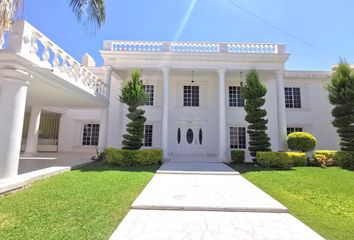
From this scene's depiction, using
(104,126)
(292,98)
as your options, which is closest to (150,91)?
(104,126)

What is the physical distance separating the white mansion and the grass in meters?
5.27

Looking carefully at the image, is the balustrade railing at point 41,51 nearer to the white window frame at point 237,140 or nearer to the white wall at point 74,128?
the white wall at point 74,128

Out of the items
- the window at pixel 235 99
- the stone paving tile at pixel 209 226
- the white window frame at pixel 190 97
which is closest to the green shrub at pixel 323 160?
the window at pixel 235 99

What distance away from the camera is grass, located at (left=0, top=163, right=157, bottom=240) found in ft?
12.0

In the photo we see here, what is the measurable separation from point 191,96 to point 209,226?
44.2 ft

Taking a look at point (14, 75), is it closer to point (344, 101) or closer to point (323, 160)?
point (323, 160)

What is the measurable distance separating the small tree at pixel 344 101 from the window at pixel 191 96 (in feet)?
29.0

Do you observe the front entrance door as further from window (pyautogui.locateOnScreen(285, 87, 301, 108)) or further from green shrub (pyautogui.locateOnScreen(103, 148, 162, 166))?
window (pyautogui.locateOnScreen(285, 87, 301, 108))

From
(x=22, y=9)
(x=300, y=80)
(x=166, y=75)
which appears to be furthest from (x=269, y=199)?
(x=300, y=80)

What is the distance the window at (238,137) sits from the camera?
1653 cm

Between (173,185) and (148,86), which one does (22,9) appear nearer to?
(173,185)

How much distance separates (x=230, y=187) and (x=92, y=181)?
4851 mm

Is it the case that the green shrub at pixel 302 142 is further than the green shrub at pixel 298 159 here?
Yes

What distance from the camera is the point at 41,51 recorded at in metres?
7.61
